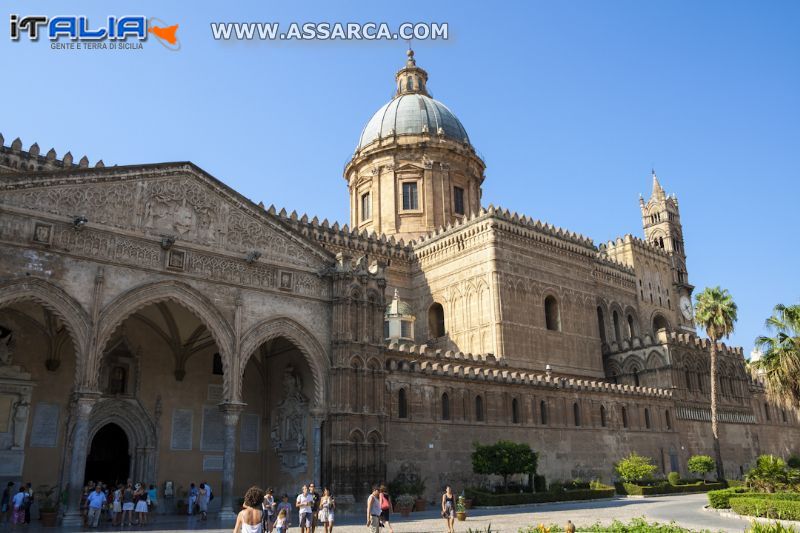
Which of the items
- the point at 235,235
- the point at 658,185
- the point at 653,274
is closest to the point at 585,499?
the point at 235,235

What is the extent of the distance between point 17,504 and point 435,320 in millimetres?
27487

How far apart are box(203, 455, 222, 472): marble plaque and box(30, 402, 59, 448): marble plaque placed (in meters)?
5.44

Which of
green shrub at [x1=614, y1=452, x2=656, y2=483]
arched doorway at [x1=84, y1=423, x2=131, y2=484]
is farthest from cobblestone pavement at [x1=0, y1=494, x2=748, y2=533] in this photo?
green shrub at [x1=614, y1=452, x2=656, y2=483]

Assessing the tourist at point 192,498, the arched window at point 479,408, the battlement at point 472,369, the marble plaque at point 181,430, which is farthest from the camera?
the arched window at point 479,408

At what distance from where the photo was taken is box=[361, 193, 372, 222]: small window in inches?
1971

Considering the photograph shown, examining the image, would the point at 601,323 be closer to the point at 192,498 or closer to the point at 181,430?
the point at 181,430

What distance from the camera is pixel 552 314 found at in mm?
41750

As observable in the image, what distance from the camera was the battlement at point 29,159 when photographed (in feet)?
92.5

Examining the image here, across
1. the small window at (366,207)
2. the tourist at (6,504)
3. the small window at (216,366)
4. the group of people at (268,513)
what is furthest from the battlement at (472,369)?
the small window at (366,207)

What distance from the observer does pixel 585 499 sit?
95.4 feet

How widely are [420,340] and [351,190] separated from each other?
15.5m

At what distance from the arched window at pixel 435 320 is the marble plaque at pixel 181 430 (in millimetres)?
19347

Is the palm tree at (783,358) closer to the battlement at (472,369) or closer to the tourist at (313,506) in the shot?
the battlement at (472,369)

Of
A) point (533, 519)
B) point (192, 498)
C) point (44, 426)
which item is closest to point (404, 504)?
point (533, 519)
